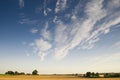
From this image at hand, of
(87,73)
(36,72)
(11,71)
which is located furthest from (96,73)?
Result: (11,71)

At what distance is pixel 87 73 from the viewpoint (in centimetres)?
9394

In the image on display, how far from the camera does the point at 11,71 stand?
15662cm

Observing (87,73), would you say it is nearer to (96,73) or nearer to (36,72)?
(96,73)

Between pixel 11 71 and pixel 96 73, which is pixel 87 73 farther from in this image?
pixel 11 71

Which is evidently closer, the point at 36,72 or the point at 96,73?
the point at 96,73

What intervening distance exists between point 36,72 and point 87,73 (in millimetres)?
76394

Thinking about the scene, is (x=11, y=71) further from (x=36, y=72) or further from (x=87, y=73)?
(x=87, y=73)

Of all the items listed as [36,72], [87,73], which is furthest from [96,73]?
[36,72]

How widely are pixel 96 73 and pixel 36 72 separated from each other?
272 ft

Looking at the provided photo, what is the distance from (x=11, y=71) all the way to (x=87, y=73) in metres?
88.7

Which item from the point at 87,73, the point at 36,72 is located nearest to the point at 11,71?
the point at 36,72

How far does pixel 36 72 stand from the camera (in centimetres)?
15888

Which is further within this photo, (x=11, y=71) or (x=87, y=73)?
(x=11, y=71)
